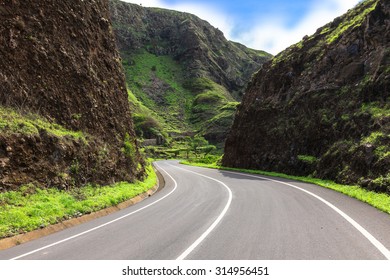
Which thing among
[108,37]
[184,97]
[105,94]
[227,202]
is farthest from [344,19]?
[184,97]

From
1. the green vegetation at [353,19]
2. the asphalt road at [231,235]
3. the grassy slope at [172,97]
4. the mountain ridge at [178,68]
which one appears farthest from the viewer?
the mountain ridge at [178,68]

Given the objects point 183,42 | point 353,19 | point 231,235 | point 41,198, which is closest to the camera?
point 231,235

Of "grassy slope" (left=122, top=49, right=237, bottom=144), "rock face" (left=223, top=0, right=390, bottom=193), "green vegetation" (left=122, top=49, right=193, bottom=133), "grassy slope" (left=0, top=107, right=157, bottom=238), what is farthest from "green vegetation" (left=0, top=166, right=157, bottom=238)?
"green vegetation" (left=122, top=49, right=193, bottom=133)

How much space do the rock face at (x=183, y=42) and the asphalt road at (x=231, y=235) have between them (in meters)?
137

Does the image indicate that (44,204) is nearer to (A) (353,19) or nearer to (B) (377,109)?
(B) (377,109)

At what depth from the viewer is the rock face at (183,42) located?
150500 mm

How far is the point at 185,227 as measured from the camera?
909cm

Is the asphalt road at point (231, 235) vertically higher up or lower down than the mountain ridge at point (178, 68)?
lower down

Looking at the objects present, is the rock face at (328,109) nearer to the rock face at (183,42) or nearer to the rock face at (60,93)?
the rock face at (60,93)

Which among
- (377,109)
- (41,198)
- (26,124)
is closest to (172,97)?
(377,109)

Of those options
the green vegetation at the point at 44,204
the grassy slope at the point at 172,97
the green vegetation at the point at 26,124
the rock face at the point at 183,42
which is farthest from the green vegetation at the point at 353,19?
the rock face at the point at 183,42

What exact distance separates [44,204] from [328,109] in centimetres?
2301

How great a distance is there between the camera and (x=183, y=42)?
158m

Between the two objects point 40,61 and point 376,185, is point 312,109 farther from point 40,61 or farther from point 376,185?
point 40,61
